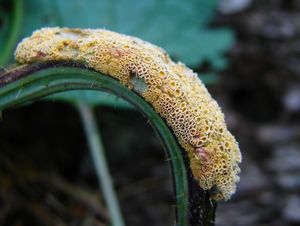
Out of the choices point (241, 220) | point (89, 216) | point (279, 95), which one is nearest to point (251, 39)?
point (279, 95)

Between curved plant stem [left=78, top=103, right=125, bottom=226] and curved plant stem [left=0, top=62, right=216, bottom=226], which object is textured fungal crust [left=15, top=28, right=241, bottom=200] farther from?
curved plant stem [left=78, top=103, right=125, bottom=226]

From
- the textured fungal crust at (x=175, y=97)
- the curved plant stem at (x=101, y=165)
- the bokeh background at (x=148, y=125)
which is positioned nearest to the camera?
the textured fungal crust at (x=175, y=97)

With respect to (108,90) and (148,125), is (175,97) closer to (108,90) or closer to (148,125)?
(108,90)

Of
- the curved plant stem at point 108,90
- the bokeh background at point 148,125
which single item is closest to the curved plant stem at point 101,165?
the bokeh background at point 148,125

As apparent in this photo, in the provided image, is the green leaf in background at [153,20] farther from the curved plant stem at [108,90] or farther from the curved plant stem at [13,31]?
the curved plant stem at [108,90]

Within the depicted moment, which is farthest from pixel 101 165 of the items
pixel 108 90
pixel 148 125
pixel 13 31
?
pixel 108 90

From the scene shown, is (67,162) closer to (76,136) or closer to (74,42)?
(76,136)

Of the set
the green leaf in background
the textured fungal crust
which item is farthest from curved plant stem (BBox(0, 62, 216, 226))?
the green leaf in background
